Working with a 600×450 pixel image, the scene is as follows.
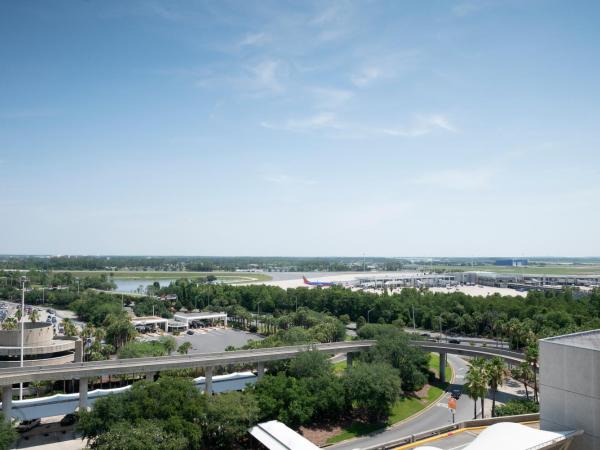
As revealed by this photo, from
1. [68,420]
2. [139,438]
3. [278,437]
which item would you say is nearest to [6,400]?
[68,420]

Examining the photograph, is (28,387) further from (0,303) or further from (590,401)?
(0,303)

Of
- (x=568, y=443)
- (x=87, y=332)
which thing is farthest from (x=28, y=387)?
(x=568, y=443)

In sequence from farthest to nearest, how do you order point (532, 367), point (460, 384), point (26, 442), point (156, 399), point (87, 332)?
point (87, 332), point (460, 384), point (532, 367), point (26, 442), point (156, 399)

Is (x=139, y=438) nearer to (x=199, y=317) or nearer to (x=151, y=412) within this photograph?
(x=151, y=412)

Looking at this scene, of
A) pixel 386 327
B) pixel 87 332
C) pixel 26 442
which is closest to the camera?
pixel 26 442

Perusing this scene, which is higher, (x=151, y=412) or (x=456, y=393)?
(x=151, y=412)

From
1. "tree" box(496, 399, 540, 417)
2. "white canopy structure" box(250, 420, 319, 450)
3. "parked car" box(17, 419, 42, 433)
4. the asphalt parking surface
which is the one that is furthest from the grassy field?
the asphalt parking surface
